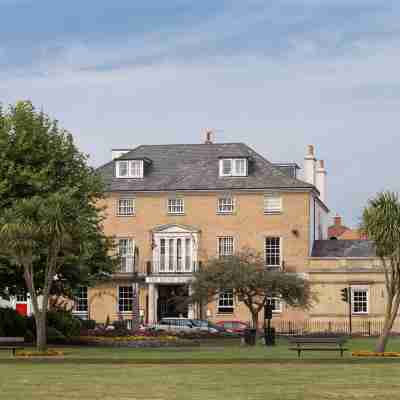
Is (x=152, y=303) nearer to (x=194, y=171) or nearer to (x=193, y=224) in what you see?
(x=193, y=224)

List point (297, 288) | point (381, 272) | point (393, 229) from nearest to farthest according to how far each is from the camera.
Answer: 1. point (393, 229)
2. point (297, 288)
3. point (381, 272)

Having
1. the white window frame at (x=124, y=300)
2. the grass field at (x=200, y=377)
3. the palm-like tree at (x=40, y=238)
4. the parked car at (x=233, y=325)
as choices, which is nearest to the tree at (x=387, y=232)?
the grass field at (x=200, y=377)

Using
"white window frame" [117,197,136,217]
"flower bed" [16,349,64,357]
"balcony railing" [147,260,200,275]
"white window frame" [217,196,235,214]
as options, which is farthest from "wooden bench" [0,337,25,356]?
"white window frame" [217,196,235,214]

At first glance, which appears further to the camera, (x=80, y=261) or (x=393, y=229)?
(x=80, y=261)

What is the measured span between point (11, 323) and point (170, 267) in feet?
83.6

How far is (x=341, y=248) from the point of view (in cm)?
7550

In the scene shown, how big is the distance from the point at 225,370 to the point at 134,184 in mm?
48753

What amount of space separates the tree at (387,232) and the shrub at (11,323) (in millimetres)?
19929

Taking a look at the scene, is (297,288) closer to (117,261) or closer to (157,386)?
(117,261)

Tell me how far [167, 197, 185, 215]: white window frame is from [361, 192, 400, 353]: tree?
38932mm

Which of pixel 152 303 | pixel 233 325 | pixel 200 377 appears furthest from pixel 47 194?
pixel 152 303

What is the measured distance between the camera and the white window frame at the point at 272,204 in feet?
244

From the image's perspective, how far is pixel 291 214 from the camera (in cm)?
7412

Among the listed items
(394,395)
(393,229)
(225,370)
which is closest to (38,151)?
(393,229)
